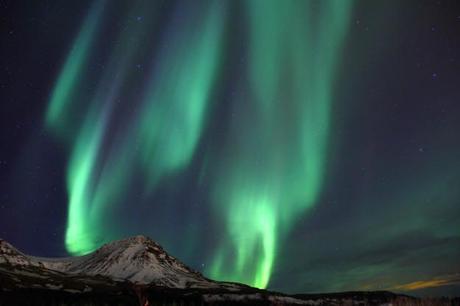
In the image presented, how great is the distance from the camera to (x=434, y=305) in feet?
480

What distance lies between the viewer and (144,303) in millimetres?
29734

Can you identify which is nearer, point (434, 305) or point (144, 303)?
point (144, 303)

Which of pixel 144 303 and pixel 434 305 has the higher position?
pixel 434 305

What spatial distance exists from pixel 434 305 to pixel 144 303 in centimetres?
14247
